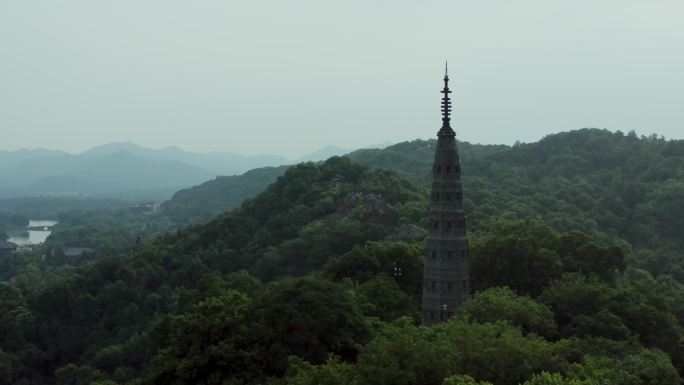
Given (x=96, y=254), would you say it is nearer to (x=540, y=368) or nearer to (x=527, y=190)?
(x=527, y=190)

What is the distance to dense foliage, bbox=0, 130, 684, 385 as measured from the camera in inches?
1230

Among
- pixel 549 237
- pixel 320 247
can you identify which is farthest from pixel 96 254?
pixel 549 237

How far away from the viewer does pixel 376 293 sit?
157ft

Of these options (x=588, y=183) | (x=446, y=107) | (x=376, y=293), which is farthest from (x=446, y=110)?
(x=588, y=183)

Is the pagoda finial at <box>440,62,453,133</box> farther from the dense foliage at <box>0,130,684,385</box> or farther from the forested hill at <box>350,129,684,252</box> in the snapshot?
the forested hill at <box>350,129,684,252</box>

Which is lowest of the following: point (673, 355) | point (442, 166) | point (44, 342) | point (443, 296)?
point (44, 342)

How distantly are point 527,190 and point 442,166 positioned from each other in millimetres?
92978

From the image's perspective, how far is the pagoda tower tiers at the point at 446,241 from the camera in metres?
36.7

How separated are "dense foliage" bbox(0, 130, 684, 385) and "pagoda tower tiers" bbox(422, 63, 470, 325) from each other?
1498mm

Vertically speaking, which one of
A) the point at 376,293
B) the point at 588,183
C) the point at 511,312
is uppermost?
the point at 588,183

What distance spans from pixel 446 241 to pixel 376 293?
39.9 ft

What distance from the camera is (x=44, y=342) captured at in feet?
264

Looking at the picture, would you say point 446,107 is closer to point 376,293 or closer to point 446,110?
point 446,110

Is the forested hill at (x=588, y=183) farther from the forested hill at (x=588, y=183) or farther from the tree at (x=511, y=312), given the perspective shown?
the tree at (x=511, y=312)
